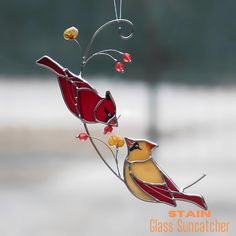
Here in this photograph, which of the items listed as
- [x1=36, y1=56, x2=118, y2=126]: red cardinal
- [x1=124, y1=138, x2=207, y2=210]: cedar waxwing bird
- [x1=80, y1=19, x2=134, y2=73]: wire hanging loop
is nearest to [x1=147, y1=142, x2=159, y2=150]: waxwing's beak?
[x1=124, y1=138, x2=207, y2=210]: cedar waxwing bird

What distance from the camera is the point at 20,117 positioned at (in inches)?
37.7

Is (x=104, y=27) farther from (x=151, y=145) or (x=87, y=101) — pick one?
(x=151, y=145)

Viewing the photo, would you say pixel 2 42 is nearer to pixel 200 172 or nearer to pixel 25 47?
pixel 25 47

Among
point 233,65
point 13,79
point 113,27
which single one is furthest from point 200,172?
point 13,79

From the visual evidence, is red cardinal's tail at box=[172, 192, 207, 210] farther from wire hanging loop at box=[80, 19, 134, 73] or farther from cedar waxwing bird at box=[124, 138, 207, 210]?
wire hanging loop at box=[80, 19, 134, 73]

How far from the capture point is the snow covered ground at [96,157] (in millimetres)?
938

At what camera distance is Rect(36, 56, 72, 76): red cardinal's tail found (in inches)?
34.5

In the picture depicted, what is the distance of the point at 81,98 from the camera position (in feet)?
2.88

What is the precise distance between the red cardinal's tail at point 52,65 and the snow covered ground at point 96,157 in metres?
0.05

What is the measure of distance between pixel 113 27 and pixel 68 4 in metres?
0.12

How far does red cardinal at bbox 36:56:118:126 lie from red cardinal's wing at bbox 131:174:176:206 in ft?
0.52

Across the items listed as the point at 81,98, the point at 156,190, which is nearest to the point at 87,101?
the point at 81,98

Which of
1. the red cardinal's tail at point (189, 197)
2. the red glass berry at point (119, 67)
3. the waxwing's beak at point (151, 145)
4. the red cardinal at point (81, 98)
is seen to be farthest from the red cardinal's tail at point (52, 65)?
the red cardinal's tail at point (189, 197)

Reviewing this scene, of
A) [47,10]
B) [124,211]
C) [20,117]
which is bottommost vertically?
[124,211]
